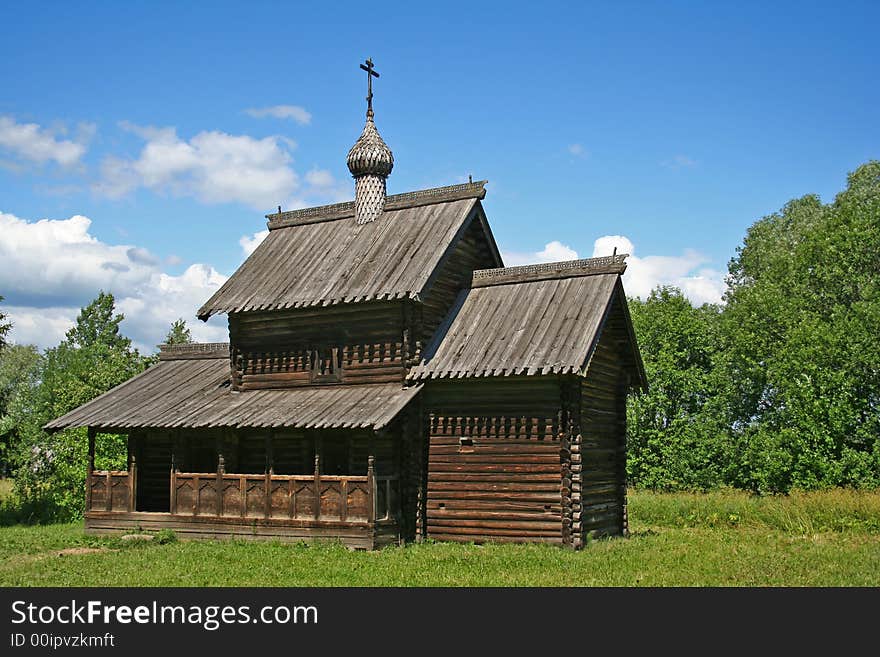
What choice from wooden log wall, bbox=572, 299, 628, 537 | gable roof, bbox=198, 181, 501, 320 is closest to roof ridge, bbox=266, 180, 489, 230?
gable roof, bbox=198, 181, 501, 320

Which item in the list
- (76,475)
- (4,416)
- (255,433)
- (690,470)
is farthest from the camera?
(690,470)

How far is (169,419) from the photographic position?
24.5 metres

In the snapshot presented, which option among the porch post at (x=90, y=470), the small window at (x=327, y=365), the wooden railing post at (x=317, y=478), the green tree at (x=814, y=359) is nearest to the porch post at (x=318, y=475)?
the wooden railing post at (x=317, y=478)

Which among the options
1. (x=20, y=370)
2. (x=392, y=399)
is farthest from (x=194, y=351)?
(x=20, y=370)

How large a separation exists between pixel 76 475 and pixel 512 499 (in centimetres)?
1776

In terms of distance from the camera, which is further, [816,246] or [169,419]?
[816,246]

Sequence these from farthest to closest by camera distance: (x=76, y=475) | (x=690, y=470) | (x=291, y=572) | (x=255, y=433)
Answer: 1. (x=690, y=470)
2. (x=76, y=475)
3. (x=255, y=433)
4. (x=291, y=572)

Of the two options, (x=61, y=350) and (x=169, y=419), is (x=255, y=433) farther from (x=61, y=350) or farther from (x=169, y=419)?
(x=61, y=350)

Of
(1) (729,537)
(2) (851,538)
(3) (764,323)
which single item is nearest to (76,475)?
(1) (729,537)

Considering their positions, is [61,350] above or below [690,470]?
above

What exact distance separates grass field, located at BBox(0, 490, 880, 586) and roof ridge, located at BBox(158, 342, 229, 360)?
20.2ft

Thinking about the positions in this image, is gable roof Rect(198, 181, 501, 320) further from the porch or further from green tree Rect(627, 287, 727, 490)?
green tree Rect(627, 287, 727, 490)

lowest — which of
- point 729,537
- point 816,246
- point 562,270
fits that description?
point 729,537

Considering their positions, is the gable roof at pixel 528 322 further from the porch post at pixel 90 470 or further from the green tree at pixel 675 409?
the green tree at pixel 675 409
